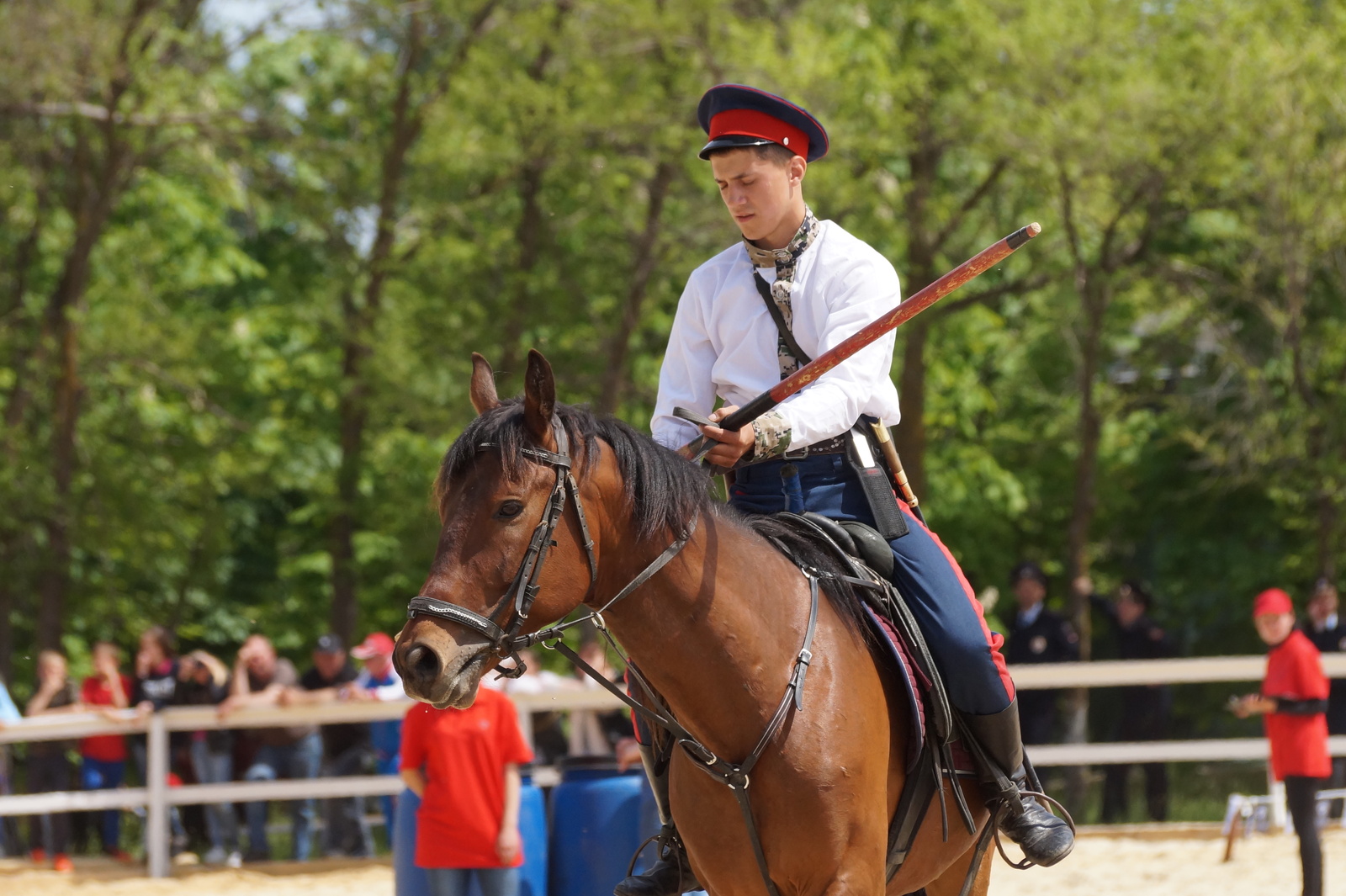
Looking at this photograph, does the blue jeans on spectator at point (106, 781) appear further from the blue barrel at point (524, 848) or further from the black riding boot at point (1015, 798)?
the black riding boot at point (1015, 798)

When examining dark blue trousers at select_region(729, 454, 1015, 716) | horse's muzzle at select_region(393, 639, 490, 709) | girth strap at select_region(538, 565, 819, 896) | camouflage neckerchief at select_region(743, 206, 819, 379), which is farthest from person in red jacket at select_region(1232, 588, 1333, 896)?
horse's muzzle at select_region(393, 639, 490, 709)

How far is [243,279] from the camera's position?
2369cm

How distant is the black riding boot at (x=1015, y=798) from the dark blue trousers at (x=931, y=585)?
72mm

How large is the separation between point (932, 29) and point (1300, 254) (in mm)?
4813

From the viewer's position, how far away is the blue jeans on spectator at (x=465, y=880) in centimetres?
755

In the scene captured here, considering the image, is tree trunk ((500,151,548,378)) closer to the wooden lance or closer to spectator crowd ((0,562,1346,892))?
spectator crowd ((0,562,1346,892))

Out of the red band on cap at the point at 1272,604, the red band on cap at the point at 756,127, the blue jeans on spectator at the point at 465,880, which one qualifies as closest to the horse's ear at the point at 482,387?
the red band on cap at the point at 756,127

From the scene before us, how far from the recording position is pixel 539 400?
347 cm

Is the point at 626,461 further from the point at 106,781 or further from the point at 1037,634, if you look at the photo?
the point at 106,781

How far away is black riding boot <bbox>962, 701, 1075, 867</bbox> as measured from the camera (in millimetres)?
4438

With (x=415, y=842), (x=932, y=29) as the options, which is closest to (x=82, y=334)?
(x=932, y=29)

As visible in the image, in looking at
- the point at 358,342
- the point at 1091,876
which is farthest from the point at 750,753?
the point at 358,342

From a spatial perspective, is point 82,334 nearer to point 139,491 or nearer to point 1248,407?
point 139,491

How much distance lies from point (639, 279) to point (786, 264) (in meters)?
13.0
